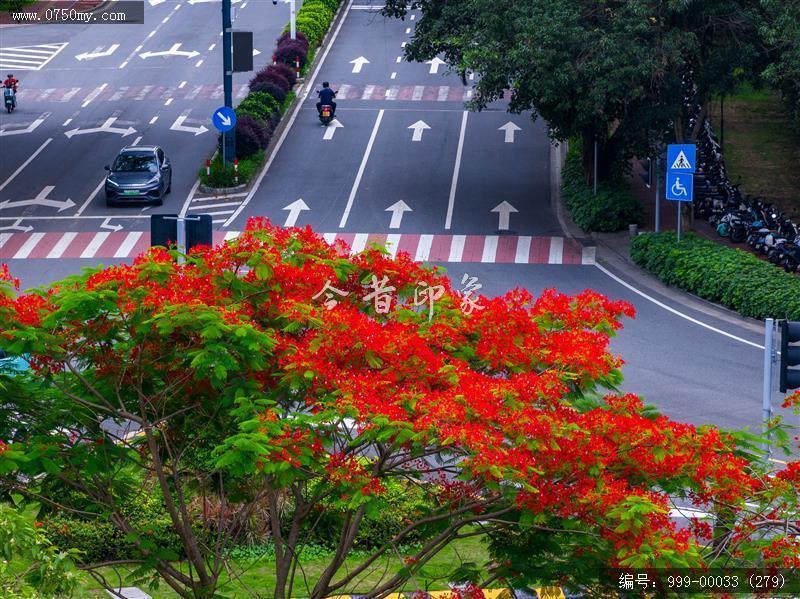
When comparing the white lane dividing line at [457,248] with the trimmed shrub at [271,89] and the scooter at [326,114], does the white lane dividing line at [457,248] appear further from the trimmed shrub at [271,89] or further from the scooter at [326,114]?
the trimmed shrub at [271,89]

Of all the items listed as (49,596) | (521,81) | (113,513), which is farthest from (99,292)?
(521,81)

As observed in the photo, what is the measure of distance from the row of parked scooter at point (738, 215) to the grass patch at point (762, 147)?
1.13 metres

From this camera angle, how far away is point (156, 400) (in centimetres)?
1239

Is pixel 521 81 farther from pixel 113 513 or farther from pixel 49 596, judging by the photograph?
pixel 49 596

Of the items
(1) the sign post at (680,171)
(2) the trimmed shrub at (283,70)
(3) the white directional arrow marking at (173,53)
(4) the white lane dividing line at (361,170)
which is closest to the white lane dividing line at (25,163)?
(2) the trimmed shrub at (283,70)

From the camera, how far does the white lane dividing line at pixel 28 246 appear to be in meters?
33.8

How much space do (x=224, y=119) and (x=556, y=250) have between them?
11.1 m

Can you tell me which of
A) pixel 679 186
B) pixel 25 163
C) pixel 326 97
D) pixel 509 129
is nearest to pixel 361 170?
pixel 326 97

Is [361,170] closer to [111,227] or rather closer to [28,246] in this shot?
[111,227]

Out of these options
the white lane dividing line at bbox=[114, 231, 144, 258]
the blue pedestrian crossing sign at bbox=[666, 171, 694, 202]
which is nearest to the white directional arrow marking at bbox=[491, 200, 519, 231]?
the blue pedestrian crossing sign at bbox=[666, 171, 694, 202]

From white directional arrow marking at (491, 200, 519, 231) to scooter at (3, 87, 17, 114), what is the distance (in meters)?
20.4

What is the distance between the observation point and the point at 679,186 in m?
31.6

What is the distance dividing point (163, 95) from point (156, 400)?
4161 centimetres

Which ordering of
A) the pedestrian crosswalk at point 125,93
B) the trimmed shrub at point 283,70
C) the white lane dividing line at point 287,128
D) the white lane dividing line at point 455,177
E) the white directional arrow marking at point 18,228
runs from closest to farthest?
1. the white directional arrow marking at point 18,228
2. the white lane dividing line at point 455,177
3. the white lane dividing line at point 287,128
4. the trimmed shrub at point 283,70
5. the pedestrian crosswalk at point 125,93
